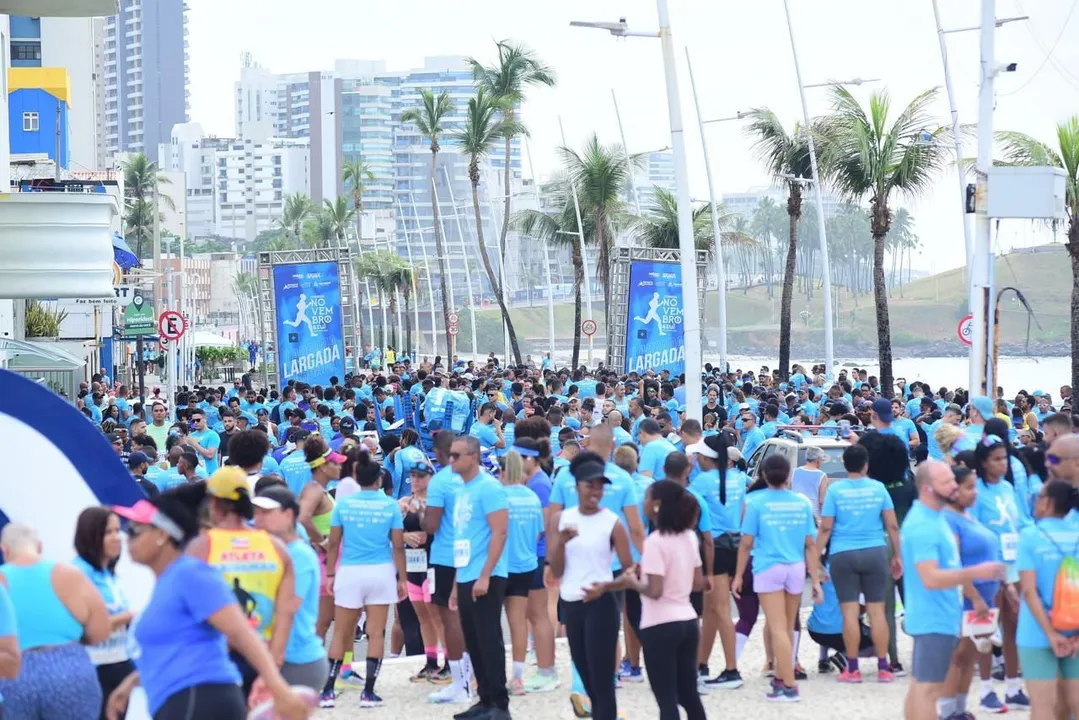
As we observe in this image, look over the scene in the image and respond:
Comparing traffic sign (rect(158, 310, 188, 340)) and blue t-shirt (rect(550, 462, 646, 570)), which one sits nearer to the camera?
blue t-shirt (rect(550, 462, 646, 570))

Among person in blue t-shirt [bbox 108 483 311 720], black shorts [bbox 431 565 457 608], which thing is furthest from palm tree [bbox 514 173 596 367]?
person in blue t-shirt [bbox 108 483 311 720]

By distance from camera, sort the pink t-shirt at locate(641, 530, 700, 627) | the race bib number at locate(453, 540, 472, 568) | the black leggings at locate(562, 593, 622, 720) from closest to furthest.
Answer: the pink t-shirt at locate(641, 530, 700, 627), the black leggings at locate(562, 593, 622, 720), the race bib number at locate(453, 540, 472, 568)

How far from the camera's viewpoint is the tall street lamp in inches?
676

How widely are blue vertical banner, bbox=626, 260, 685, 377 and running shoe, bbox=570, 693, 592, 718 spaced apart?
21821 millimetres

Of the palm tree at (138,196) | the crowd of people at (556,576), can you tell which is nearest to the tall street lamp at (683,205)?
the crowd of people at (556,576)

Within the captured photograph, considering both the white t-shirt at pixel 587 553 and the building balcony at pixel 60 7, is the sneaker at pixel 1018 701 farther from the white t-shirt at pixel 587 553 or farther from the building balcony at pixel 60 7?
the building balcony at pixel 60 7

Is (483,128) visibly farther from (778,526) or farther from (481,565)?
(481,565)

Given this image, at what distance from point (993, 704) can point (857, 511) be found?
149cm

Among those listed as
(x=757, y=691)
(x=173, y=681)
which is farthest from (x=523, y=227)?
(x=173, y=681)

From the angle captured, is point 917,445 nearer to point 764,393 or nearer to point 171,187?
point 764,393

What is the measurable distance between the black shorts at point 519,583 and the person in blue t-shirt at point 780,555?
4.51 ft

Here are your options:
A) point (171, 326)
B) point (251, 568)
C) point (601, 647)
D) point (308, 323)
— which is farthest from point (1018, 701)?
point (308, 323)

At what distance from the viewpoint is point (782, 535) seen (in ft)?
32.5

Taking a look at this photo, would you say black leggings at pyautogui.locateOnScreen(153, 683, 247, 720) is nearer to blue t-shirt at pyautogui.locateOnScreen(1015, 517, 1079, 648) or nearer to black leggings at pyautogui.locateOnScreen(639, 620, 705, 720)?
black leggings at pyautogui.locateOnScreen(639, 620, 705, 720)
